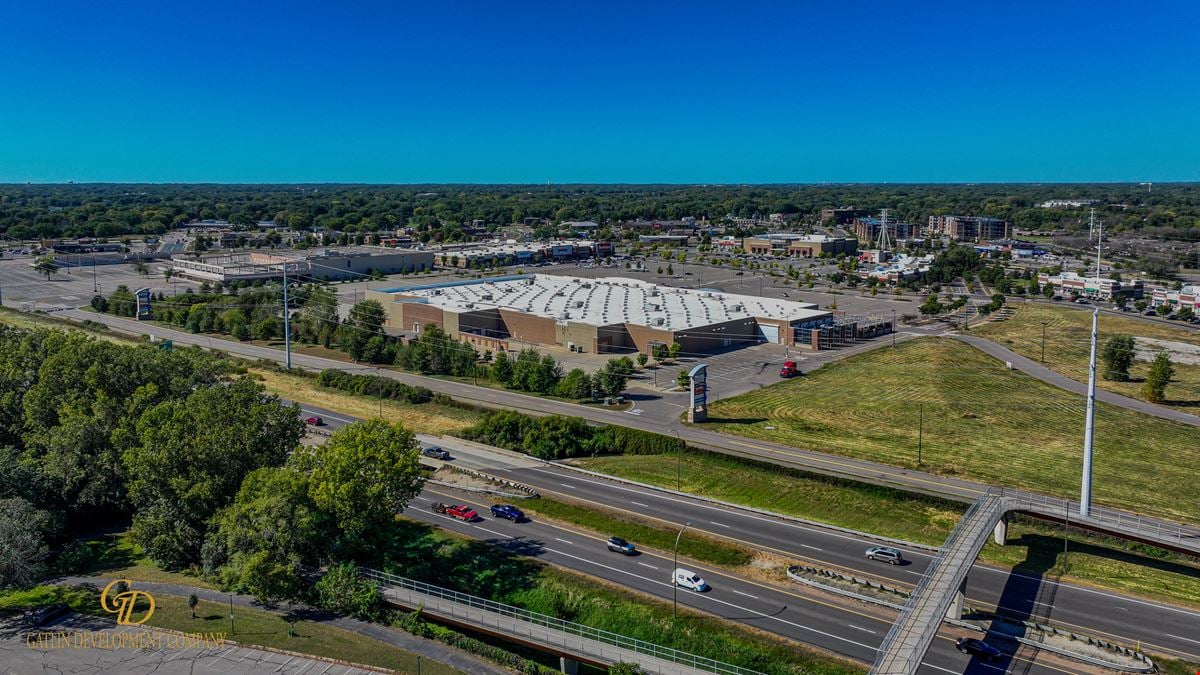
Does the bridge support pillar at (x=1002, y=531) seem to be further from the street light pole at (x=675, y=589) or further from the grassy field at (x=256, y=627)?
the grassy field at (x=256, y=627)

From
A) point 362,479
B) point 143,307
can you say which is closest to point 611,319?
point 362,479

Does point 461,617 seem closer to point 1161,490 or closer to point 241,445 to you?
point 241,445

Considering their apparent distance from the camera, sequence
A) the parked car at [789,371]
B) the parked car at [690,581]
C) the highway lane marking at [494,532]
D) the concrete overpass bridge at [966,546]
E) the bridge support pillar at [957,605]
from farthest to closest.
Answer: the parked car at [789,371] → the highway lane marking at [494,532] → the parked car at [690,581] → the bridge support pillar at [957,605] → the concrete overpass bridge at [966,546]

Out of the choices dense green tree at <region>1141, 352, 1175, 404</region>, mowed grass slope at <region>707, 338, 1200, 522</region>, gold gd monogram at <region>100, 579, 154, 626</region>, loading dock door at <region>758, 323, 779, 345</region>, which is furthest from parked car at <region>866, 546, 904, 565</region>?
loading dock door at <region>758, 323, 779, 345</region>

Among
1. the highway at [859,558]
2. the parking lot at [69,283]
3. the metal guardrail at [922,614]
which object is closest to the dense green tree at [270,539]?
the highway at [859,558]

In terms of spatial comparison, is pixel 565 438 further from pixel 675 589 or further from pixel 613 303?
pixel 613 303

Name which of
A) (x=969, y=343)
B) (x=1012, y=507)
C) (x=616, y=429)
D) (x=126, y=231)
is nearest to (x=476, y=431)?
(x=616, y=429)

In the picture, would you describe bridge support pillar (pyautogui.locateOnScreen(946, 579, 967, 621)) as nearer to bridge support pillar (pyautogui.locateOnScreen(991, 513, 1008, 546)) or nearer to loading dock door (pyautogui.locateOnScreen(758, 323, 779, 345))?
bridge support pillar (pyautogui.locateOnScreen(991, 513, 1008, 546))
